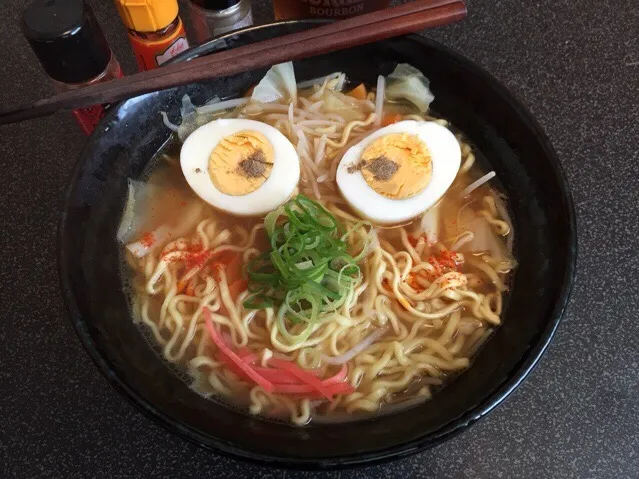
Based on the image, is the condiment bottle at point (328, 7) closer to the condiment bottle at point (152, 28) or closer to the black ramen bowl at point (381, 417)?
the black ramen bowl at point (381, 417)

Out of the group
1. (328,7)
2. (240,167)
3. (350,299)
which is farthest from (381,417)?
(328,7)

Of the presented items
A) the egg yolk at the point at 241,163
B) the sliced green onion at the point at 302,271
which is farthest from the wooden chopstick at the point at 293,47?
the sliced green onion at the point at 302,271

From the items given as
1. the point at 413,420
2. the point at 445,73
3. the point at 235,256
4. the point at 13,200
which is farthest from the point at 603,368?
the point at 13,200

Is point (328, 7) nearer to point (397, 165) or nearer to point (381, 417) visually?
point (397, 165)

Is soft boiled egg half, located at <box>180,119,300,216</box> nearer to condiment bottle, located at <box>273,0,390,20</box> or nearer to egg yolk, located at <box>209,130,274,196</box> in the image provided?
egg yolk, located at <box>209,130,274,196</box>

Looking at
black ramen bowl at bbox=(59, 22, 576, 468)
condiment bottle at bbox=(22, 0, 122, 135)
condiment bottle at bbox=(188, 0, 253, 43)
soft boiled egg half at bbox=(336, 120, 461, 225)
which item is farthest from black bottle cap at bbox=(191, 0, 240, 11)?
soft boiled egg half at bbox=(336, 120, 461, 225)
